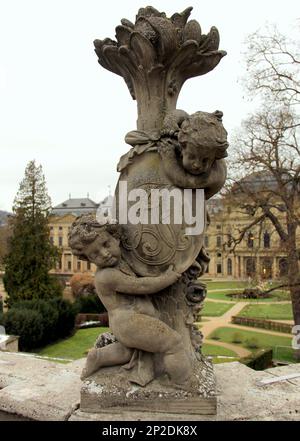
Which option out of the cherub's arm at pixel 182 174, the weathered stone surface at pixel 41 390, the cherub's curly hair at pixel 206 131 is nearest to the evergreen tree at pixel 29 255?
the weathered stone surface at pixel 41 390

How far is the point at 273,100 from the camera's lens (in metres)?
16.4

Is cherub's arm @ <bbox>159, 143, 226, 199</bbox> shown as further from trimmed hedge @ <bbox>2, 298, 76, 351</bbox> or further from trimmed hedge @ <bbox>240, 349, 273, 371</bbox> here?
trimmed hedge @ <bbox>2, 298, 76, 351</bbox>

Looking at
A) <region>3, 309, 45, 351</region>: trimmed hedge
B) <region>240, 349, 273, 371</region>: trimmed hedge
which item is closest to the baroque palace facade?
<region>3, 309, 45, 351</region>: trimmed hedge

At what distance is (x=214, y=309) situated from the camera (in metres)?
28.0

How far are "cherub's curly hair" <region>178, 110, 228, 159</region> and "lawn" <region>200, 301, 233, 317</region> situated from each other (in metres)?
22.6

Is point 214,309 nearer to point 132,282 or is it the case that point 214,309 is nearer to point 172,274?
point 172,274

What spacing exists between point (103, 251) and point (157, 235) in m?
0.54

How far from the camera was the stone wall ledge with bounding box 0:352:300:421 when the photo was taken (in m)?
3.59

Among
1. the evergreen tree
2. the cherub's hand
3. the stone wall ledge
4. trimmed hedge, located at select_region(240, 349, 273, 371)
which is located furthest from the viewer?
the evergreen tree

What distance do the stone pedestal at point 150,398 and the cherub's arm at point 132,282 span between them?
0.85 m

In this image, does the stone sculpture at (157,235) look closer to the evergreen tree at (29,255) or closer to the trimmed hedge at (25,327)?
the trimmed hedge at (25,327)

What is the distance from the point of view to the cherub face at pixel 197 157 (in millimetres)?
3648

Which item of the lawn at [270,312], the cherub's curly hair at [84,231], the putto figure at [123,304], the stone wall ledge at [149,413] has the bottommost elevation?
the lawn at [270,312]
